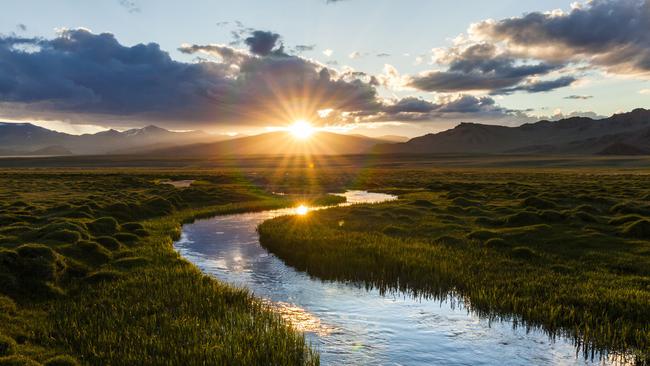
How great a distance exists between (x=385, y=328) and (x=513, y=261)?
451 inches

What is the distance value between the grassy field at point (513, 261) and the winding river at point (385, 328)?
1.11m

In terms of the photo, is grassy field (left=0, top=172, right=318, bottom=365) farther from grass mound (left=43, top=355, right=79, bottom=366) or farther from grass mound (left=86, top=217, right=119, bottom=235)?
grass mound (left=86, top=217, right=119, bottom=235)

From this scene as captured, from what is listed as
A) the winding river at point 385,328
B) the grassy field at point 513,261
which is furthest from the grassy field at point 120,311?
the grassy field at point 513,261

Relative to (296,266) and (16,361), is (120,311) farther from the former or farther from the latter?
(296,266)

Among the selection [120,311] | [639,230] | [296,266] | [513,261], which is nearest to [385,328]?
[120,311]

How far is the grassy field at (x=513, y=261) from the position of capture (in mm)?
17188

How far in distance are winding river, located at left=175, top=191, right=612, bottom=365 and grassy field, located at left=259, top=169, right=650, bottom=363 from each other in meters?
1.11

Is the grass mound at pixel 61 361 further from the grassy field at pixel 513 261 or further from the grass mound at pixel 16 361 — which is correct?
the grassy field at pixel 513 261

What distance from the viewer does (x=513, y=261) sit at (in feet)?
82.6

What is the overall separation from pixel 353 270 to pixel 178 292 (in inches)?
376

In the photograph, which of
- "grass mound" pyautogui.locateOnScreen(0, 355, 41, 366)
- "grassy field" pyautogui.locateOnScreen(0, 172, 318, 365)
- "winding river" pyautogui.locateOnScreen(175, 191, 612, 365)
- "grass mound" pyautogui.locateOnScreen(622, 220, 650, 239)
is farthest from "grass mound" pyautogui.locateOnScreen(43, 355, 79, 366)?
"grass mound" pyautogui.locateOnScreen(622, 220, 650, 239)

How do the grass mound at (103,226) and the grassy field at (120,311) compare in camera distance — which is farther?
the grass mound at (103,226)

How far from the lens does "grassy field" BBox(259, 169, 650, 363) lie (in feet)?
56.4

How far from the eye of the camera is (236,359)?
1348cm
